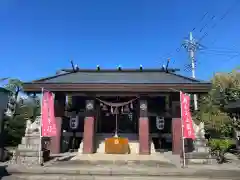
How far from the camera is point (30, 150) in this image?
1216cm

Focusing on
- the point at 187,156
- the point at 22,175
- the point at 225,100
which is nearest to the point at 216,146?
the point at 187,156

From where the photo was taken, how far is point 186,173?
32.6 ft

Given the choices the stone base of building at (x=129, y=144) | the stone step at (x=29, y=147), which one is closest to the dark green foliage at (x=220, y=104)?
the stone base of building at (x=129, y=144)

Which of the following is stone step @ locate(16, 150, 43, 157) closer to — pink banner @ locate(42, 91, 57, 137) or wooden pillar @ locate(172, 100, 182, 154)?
pink banner @ locate(42, 91, 57, 137)

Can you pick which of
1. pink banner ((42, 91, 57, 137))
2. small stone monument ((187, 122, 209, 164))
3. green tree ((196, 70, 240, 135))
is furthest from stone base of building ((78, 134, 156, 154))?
green tree ((196, 70, 240, 135))

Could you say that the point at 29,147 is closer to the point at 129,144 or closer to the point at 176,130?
the point at 129,144

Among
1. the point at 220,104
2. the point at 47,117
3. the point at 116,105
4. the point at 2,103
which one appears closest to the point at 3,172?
the point at 47,117

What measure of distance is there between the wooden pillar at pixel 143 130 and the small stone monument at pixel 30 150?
21.9 ft

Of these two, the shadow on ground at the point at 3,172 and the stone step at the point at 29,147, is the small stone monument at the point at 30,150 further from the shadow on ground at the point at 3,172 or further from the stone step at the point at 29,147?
the shadow on ground at the point at 3,172

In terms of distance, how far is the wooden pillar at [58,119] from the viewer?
16.7 meters

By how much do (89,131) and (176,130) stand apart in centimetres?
622

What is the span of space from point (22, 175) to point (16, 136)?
582 inches

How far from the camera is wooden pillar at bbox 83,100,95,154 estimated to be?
16172mm

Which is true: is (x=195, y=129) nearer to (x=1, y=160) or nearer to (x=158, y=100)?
(x=158, y=100)
